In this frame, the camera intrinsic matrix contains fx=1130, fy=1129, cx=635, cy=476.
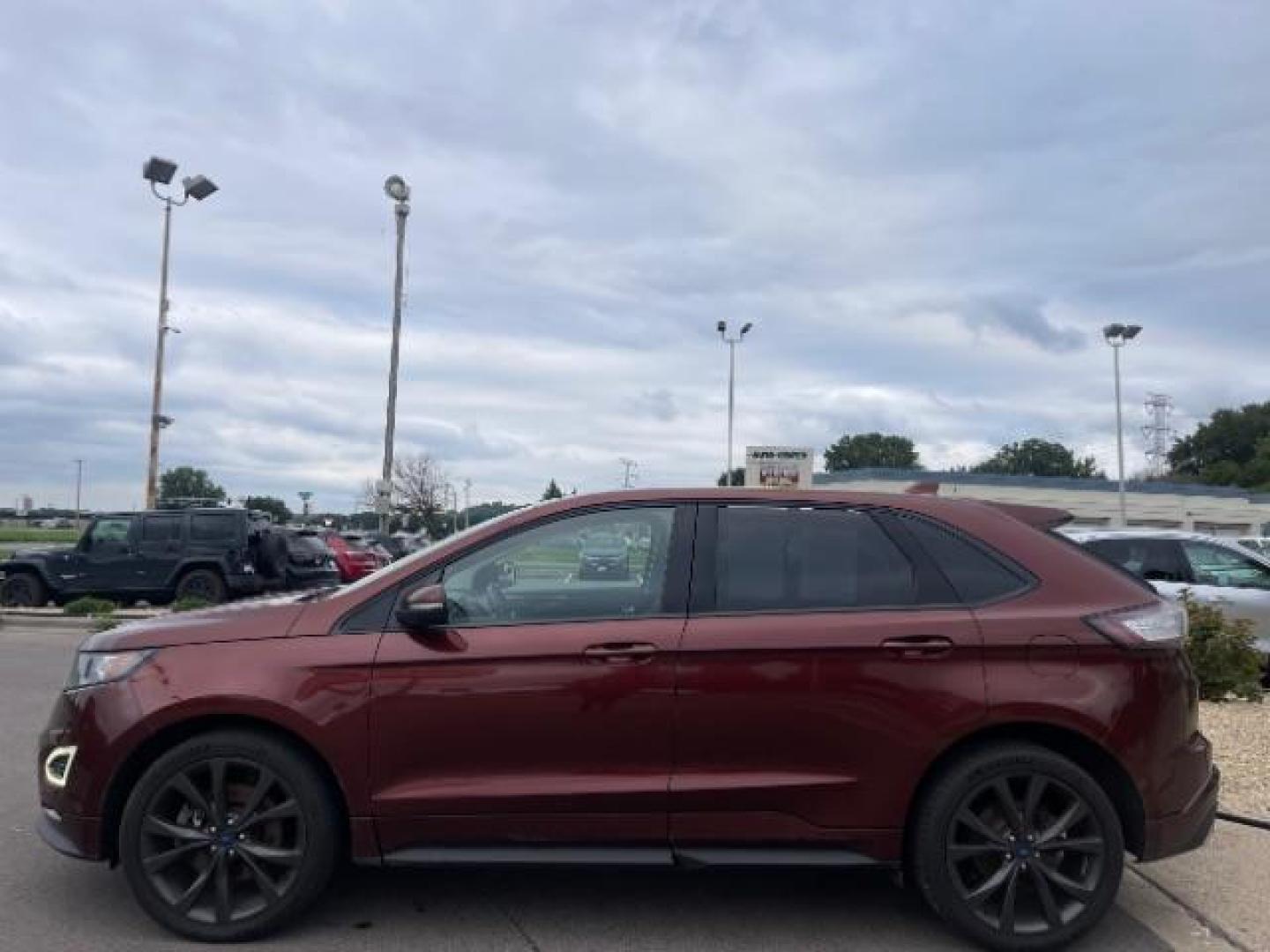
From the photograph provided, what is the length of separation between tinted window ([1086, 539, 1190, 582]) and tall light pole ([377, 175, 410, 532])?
612 inches

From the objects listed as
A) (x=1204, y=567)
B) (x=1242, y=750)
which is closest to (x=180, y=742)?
(x=1242, y=750)

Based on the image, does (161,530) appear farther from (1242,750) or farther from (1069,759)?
(1069,759)

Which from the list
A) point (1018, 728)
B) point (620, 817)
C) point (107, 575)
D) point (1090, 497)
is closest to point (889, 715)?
point (1018, 728)

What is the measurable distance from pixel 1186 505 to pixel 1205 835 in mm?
64711

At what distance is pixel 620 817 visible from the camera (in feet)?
13.5

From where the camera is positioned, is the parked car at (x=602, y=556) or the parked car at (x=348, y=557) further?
the parked car at (x=348, y=557)

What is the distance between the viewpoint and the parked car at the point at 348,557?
808 inches

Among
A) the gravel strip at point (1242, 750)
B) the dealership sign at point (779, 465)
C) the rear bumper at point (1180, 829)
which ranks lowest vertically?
the gravel strip at point (1242, 750)

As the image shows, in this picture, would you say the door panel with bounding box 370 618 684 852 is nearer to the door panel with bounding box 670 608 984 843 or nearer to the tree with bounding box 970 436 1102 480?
the door panel with bounding box 670 608 984 843

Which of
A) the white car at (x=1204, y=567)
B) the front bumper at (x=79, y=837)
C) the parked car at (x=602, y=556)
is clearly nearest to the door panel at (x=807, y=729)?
the parked car at (x=602, y=556)

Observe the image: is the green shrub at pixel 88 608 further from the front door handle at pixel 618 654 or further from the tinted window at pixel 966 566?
the tinted window at pixel 966 566

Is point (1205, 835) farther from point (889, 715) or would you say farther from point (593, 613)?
point (593, 613)

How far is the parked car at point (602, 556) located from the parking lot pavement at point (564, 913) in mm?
1244

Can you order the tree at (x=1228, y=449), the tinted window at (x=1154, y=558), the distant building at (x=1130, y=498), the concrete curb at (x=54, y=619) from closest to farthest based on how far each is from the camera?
1. the tinted window at (x=1154, y=558)
2. the concrete curb at (x=54, y=619)
3. the distant building at (x=1130, y=498)
4. the tree at (x=1228, y=449)
